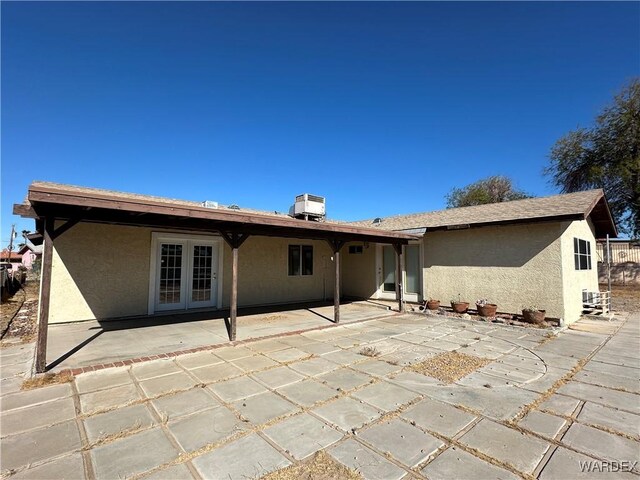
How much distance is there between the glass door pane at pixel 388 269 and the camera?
38.8 feet

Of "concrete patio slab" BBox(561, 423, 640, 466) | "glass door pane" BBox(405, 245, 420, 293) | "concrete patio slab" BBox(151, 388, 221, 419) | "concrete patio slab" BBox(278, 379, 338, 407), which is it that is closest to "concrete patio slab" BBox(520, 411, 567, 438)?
"concrete patio slab" BBox(561, 423, 640, 466)

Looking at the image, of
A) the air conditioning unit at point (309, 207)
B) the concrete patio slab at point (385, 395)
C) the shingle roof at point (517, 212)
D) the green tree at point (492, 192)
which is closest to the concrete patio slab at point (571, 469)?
the concrete patio slab at point (385, 395)

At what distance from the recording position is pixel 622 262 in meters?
19.0

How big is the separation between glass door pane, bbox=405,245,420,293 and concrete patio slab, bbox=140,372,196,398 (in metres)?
8.77

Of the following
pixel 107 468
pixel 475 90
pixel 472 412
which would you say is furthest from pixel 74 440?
pixel 475 90

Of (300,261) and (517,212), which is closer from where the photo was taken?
(517,212)

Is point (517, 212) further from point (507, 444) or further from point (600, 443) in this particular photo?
point (507, 444)

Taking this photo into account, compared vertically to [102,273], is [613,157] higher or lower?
higher

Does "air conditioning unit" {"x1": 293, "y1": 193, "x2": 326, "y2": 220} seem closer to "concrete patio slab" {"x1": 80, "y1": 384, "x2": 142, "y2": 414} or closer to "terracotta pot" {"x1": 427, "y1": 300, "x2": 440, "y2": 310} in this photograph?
"terracotta pot" {"x1": 427, "y1": 300, "x2": 440, "y2": 310}

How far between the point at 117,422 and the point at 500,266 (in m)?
9.65

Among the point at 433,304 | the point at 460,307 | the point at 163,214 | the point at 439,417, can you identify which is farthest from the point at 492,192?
the point at 163,214

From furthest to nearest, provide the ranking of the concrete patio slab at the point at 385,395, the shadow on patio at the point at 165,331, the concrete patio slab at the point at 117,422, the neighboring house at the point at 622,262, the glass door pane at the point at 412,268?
the neighboring house at the point at 622,262
the glass door pane at the point at 412,268
the shadow on patio at the point at 165,331
the concrete patio slab at the point at 385,395
the concrete patio slab at the point at 117,422

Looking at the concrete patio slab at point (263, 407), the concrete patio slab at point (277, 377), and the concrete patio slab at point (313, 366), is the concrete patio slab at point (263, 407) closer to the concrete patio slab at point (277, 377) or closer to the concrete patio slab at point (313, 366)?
the concrete patio slab at point (277, 377)

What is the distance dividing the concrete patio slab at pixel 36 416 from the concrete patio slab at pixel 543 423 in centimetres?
472
